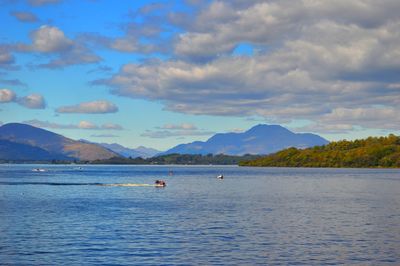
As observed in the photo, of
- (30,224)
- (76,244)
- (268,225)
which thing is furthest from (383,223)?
(30,224)

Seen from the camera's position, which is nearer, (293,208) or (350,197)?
(293,208)

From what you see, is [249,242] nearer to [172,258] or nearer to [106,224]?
[172,258]

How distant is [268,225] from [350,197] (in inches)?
2408

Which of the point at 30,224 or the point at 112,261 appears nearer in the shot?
the point at 112,261

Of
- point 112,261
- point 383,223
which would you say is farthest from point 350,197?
point 112,261

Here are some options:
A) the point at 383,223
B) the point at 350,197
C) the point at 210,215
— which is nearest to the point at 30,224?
the point at 210,215

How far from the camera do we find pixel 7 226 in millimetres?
79125

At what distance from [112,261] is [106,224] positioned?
27475mm

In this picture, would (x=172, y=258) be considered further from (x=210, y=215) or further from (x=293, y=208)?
(x=293, y=208)

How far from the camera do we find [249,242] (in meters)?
65.4

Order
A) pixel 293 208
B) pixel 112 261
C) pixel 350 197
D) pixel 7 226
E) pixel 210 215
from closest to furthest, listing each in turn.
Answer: pixel 112 261 < pixel 7 226 < pixel 210 215 < pixel 293 208 < pixel 350 197

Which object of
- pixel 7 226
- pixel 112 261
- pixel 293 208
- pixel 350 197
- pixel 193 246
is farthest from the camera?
pixel 350 197

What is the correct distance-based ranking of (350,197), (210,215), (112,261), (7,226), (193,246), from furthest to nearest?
1. (350,197)
2. (210,215)
3. (7,226)
4. (193,246)
5. (112,261)

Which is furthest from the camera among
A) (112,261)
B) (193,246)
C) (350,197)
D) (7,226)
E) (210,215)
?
(350,197)
